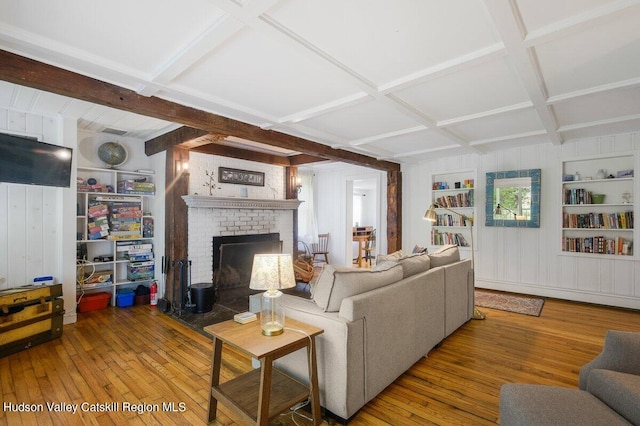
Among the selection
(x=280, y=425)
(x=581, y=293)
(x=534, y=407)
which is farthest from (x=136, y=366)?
(x=581, y=293)

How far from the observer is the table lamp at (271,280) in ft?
6.04

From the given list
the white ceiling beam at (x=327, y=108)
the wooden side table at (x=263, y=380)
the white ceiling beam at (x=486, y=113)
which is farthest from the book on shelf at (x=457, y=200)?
the wooden side table at (x=263, y=380)

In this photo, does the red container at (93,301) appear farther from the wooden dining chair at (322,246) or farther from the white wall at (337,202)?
the white wall at (337,202)

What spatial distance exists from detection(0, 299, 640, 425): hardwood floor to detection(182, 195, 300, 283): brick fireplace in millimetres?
1017

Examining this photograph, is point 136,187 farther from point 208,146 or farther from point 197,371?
point 197,371

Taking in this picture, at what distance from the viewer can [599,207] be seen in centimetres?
445

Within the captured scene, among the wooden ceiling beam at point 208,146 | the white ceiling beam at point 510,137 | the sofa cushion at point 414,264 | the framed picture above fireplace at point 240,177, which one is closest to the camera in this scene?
the sofa cushion at point 414,264

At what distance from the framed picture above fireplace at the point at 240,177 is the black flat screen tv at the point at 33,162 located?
193 centimetres

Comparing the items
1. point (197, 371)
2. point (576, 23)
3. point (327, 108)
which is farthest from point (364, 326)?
point (576, 23)

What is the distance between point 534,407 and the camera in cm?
132

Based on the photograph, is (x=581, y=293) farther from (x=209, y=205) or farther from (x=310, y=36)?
(x=209, y=205)

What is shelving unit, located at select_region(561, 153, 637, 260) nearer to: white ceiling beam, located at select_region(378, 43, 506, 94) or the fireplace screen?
white ceiling beam, located at select_region(378, 43, 506, 94)

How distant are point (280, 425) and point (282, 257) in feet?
3.40

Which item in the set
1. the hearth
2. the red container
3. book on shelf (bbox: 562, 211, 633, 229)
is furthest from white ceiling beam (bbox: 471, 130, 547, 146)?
the red container
